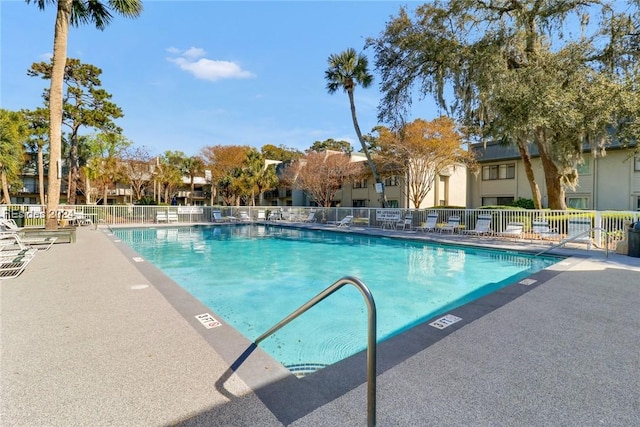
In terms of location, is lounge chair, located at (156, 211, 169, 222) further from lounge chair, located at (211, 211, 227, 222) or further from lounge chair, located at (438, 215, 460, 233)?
lounge chair, located at (438, 215, 460, 233)

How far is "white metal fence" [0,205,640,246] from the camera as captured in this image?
10766 millimetres

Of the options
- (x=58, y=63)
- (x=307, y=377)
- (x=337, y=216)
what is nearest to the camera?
(x=307, y=377)

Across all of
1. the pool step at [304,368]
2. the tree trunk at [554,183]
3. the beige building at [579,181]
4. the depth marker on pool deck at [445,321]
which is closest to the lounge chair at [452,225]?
the tree trunk at [554,183]

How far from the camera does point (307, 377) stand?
2.69 metres

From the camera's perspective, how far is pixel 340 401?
227 cm

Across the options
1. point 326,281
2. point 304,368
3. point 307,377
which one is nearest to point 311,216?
point 326,281

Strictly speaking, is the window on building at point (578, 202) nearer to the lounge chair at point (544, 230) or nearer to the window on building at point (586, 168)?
the window on building at point (586, 168)

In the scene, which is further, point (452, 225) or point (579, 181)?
point (579, 181)

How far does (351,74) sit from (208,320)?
20.0m

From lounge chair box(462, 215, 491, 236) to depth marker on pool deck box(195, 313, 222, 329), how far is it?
40.3 ft

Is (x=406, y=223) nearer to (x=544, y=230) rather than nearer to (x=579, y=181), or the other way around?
(x=544, y=230)

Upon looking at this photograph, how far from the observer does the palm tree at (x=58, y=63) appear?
36.9 feet

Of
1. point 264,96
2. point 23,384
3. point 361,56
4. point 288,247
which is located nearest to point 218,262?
point 288,247

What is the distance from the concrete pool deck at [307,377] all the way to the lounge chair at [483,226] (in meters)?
9.25
